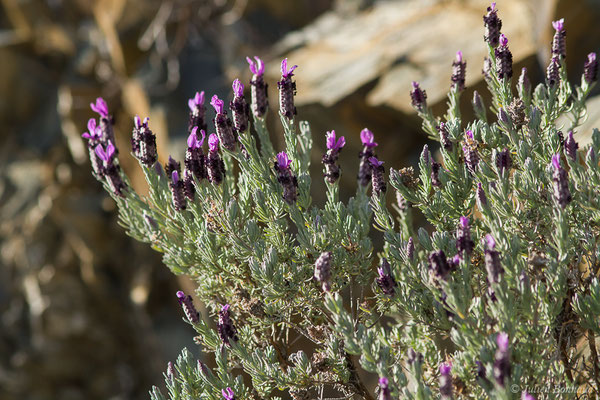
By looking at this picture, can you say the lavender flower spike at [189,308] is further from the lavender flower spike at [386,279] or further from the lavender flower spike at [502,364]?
the lavender flower spike at [502,364]

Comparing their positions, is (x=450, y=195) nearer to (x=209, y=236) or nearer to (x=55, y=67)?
(x=209, y=236)

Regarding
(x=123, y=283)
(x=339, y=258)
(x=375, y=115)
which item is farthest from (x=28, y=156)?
(x=339, y=258)

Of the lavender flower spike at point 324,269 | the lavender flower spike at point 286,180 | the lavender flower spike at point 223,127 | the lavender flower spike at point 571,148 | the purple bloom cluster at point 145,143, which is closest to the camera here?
the lavender flower spike at point 324,269

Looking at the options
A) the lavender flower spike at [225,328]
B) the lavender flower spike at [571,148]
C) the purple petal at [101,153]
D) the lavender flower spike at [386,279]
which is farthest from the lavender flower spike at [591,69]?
the purple petal at [101,153]

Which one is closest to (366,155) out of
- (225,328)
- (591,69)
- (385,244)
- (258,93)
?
(385,244)

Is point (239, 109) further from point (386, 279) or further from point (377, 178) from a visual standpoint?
point (386, 279)

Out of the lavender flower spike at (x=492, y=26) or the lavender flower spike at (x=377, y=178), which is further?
the lavender flower spike at (x=492, y=26)

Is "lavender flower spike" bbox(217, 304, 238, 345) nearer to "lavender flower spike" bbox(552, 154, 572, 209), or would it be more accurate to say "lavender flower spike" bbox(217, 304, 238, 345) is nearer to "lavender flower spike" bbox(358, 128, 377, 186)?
"lavender flower spike" bbox(358, 128, 377, 186)

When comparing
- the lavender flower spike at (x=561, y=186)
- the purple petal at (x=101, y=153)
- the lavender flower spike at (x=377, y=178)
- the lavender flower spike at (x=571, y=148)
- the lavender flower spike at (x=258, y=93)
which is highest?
the purple petal at (x=101, y=153)
